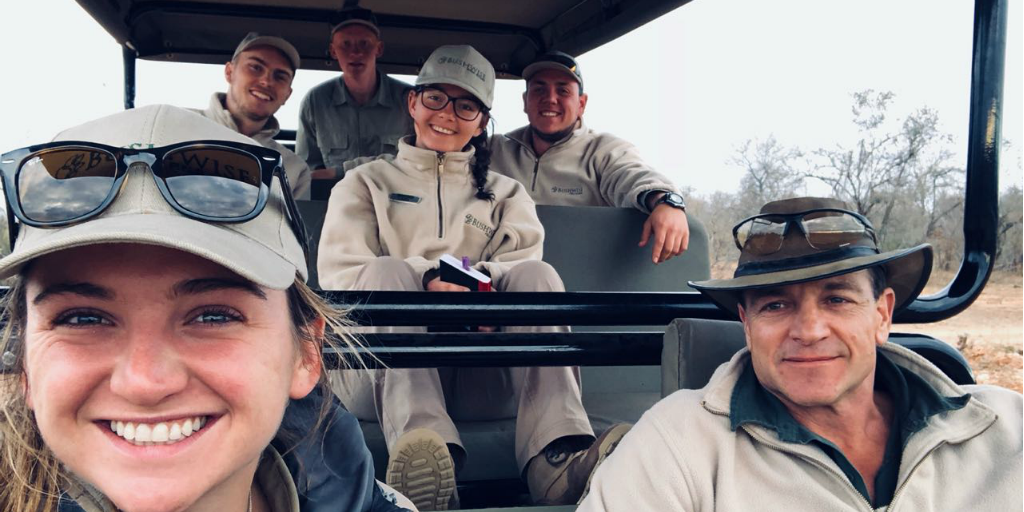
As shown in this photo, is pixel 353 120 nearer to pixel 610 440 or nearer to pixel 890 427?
pixel 610 440

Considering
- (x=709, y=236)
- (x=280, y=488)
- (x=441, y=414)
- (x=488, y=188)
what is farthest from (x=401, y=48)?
(x=280, y=488)

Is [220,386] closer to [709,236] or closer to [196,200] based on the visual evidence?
[196,200]

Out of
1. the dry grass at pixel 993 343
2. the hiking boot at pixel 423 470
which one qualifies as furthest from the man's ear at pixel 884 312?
the dry grass at pixel 993 343

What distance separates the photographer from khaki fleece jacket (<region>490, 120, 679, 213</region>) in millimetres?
3227

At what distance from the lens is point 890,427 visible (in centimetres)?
158

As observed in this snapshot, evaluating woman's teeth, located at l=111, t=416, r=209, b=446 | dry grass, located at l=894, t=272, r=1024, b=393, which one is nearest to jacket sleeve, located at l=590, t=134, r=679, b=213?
woman's teeth, located at l=111, t=416, r=209, b=446

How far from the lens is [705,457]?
1.44 meters

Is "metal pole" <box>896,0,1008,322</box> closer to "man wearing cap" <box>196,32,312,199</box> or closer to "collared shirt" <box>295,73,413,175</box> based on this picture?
"man wearing cap" <box>196,32,312,199</box>

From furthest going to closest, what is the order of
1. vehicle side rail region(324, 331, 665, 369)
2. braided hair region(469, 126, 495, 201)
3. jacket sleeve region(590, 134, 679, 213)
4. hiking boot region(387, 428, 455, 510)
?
jacket sleeve region(590, 134, 679, 213) → braided hair region(469, 126, 495, 201) → hiking boot region(387, 428, 455, 510) → vehicle side rail region(324, 331, 665, 369)

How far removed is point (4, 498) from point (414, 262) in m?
1.40

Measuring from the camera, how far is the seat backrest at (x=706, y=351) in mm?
1595

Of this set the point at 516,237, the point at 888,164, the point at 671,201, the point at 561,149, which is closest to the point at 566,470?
the point at 516,237

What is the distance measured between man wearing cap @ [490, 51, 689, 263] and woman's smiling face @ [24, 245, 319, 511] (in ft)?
7.74

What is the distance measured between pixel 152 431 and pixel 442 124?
1804mm
